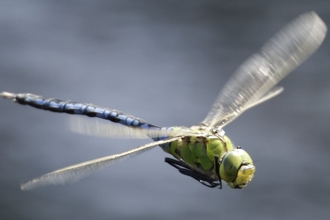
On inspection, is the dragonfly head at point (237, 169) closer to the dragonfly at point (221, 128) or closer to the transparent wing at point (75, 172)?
the dragonfly at point (221, 128)

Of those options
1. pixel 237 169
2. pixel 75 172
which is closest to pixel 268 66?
pixel 237 169

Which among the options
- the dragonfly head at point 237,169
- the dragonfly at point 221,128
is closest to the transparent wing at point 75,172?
the dragonfly at point 221,128

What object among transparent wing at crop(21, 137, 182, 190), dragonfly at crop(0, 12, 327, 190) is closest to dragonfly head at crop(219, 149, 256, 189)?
dragonfly at crop(0, 12, 327, 190)

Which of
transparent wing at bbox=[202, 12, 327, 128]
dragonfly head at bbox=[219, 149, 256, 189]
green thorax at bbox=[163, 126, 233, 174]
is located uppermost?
transparent wing at bbox=[202, 12, 327, 128]

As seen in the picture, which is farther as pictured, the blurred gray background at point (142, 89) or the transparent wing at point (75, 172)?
the blurred gray background at point (142, 89)

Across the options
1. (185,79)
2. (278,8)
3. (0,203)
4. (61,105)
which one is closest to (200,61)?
(185,79)

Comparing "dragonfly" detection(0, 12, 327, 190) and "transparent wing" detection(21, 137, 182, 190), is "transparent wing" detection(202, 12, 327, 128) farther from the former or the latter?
"transparent wing" detection(21, 137, 182, 190)
